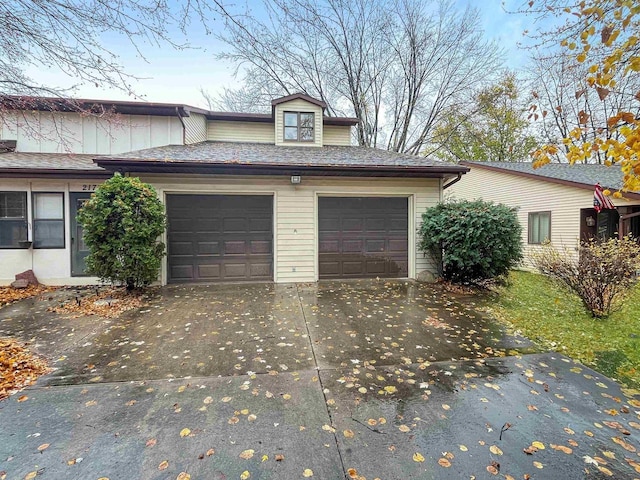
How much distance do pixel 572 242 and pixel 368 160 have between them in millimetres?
7538

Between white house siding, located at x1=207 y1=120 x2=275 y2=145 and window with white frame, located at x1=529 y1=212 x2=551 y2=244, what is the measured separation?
9922mm

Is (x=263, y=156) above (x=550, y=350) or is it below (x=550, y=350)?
above

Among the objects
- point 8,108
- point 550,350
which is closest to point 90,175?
point 8,108

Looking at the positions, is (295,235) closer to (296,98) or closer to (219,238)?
(219,238)

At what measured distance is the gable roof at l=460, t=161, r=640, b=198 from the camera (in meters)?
9.71

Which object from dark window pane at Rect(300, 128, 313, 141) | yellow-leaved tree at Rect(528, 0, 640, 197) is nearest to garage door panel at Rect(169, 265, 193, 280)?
dark window pane at Rect(300, 128, 313, 141)

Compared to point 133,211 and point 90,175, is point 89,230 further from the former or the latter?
point 90,175

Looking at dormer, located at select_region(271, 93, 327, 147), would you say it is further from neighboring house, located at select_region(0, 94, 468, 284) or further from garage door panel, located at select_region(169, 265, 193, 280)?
garage door panel, located at select_region(169, 265, 193, 280)

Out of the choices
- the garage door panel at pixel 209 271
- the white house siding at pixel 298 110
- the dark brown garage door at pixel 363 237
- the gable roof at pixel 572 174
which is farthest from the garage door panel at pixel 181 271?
the gable roof at pixel 572 174

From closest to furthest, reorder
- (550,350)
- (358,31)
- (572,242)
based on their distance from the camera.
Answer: (550,350) < (572,242) < (358,31)

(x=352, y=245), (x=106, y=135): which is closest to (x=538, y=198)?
(x=352, y=245)

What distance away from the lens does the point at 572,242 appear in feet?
33.5

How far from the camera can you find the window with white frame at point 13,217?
739 centimetres

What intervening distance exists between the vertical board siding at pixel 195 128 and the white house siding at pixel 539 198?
870 cm
